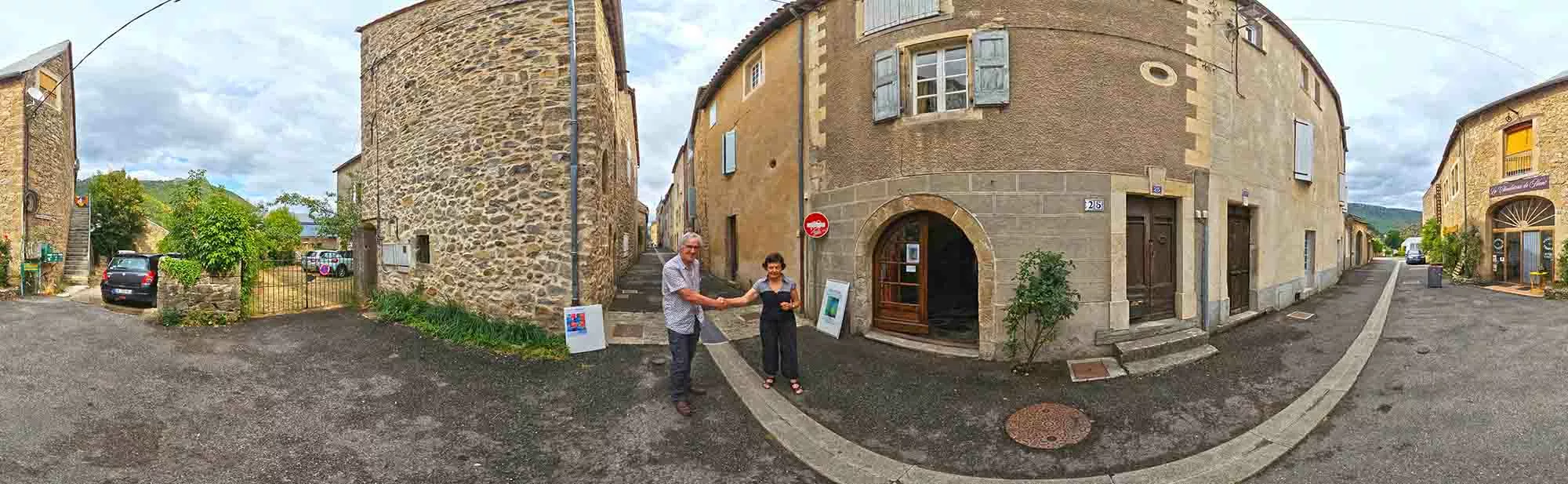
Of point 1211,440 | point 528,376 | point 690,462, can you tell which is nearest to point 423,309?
Result: point 528,376

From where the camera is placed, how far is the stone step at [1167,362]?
6367 mm

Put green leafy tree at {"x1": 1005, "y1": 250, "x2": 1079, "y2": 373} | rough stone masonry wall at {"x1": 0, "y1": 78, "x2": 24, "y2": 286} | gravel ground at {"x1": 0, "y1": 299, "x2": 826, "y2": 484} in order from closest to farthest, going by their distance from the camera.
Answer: gravel ground at {"x1": 0, "y1": 299, "x2": 826, "y2": 484} < green leafy tree at {"x1": 1005, "y1": 250, "x2": 1079, "y2": 373} < rough stone masonry wall at {"x1": 0, "y1": 78, "x2": 24, "y2": 286}

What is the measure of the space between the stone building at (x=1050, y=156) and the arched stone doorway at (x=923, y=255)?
26 mm

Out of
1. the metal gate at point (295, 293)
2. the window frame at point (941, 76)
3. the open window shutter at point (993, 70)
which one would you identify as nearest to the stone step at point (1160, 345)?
the open window shutter at point (993, 70)

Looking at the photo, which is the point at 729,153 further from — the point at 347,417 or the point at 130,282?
the point at 130,282

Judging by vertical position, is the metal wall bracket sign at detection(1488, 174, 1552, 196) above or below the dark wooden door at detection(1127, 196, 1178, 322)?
above

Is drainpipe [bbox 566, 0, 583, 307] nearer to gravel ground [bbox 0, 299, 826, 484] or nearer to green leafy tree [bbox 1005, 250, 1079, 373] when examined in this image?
gravel ground [bbox 0, 299, 826, 484]

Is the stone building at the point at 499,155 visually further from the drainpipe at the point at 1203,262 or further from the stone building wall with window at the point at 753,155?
the drainpipe at the point at 1203,262

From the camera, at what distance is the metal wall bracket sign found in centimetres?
1316

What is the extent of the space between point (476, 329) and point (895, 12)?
7.41 m

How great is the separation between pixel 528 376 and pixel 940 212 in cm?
544

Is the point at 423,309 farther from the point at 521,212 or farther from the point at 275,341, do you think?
the point at 521,212

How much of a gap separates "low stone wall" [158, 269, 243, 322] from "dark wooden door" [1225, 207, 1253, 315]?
626 inches

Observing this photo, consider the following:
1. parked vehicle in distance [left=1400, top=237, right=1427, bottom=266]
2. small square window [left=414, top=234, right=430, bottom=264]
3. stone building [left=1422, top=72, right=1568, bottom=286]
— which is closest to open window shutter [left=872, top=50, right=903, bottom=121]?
small square window [left=414, top=234, right=430, bottom=264]
